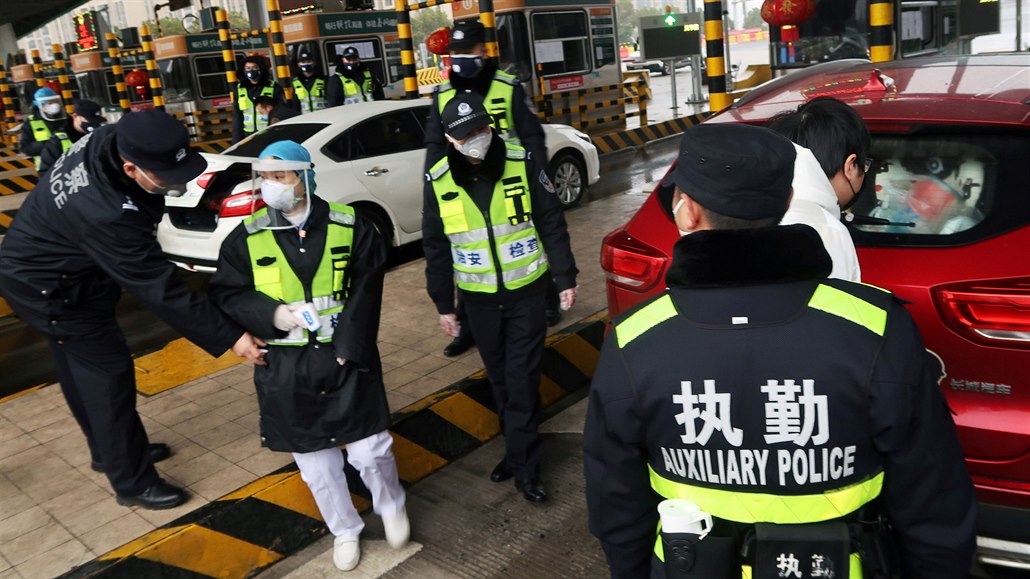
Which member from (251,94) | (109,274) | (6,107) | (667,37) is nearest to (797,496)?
(109,274)

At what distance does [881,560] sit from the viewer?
5.21 feet

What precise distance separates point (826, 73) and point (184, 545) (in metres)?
3.37

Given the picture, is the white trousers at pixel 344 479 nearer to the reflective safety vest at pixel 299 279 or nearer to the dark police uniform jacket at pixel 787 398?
the reflective safety vest at pixel 299 279

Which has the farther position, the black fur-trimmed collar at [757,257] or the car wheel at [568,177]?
the car wheel at [568,177]

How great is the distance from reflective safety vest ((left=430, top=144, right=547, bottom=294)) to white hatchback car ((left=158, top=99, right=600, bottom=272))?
3611 millimetres

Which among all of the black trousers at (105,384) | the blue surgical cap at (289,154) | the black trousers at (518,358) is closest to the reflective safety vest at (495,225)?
the black trousers at (518,358)

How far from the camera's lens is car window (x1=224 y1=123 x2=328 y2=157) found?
7.30m

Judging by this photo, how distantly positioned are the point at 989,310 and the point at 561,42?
1309cm

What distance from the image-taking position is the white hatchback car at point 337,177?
6.93 meters

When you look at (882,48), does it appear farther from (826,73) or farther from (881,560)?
(881,560)

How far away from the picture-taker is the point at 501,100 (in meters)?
5.11

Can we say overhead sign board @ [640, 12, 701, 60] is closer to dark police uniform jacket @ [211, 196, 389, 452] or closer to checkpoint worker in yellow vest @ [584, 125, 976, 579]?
dark police uniform jacket @ [211, 196, 389, 452]

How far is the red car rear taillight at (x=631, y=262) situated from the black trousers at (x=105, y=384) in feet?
6.68

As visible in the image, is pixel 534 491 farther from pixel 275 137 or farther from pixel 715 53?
pixel 275 137
